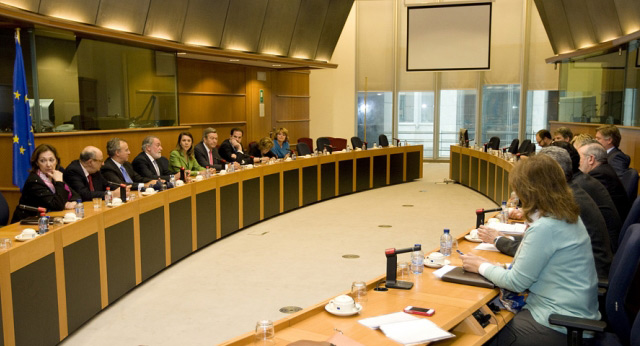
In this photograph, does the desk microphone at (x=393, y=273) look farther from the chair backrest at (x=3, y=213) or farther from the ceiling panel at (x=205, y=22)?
the ceiling panel at (x=205, y=22)

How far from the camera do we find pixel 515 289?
2.72 metres

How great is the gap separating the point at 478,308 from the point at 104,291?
3.06 m

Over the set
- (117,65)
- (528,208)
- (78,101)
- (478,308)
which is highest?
(117,65)

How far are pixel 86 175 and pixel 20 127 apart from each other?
1.36 m

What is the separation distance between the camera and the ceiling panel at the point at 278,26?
446 inches

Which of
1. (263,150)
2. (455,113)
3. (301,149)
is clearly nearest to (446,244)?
(263,150)

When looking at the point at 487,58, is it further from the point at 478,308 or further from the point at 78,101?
the point at 478,308

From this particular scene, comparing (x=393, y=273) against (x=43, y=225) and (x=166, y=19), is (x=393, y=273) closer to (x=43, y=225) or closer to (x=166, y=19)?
(x=43, y=225)

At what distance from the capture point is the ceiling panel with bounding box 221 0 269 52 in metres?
10.4

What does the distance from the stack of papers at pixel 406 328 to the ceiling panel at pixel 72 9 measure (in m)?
6.05

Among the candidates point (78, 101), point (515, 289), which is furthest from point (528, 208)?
point (78, 101)

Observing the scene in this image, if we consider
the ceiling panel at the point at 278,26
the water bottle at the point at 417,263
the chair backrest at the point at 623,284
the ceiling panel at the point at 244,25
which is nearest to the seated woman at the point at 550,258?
the chair backrest at the point at 623,284

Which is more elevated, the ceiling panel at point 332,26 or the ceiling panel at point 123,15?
the ceiling panel at point 332,26

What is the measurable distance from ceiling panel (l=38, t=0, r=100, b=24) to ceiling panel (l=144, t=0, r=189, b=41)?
1.16m
